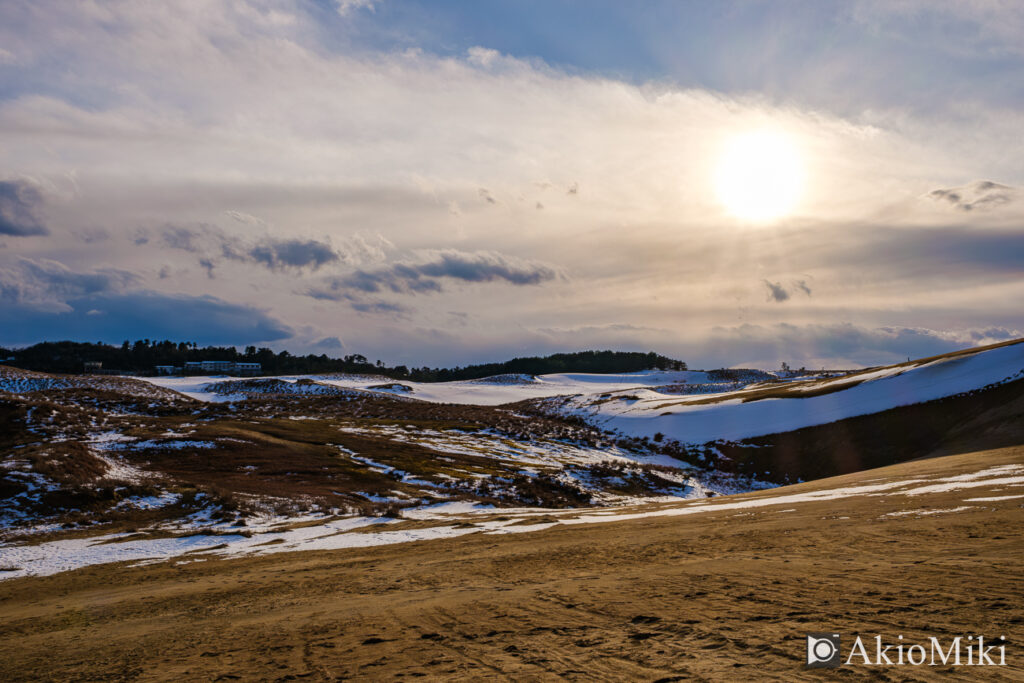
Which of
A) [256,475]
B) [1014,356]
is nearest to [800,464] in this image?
[1014,356]

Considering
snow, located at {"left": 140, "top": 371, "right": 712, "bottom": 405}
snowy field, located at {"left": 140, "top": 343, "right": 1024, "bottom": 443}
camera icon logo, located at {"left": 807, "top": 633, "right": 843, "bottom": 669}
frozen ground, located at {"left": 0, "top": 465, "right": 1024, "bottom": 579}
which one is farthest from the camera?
snow, located at {"left": 140, "top": 371, "right": 712, "bottom": 405}

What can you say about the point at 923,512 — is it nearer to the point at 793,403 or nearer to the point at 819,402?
the point at 819,402

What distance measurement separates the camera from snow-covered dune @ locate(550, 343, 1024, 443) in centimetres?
6431

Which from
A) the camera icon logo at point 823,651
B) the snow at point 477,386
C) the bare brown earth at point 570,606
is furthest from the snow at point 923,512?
the snow at point 477,386

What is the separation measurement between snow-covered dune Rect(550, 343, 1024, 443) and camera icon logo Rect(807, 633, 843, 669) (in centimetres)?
6468

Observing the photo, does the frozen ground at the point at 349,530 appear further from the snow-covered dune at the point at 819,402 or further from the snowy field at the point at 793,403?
the snowy field at the point at 793,403

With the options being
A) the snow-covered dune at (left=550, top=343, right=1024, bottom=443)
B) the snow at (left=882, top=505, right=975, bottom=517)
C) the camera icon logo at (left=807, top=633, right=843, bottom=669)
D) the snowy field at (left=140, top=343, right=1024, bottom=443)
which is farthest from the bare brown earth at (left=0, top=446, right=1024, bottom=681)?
the snowy field at (left=140, top=343, right=1024, bottom=443)

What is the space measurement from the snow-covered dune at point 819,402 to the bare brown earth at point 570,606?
167 feet

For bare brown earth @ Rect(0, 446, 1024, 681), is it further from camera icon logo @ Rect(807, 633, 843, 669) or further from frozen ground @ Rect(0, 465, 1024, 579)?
frozen ground @ Rect(0, 465, 1024, 579)

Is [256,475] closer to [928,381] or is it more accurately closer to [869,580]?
[869,580]

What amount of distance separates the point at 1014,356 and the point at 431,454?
200 feet

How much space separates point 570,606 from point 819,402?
71959 mm

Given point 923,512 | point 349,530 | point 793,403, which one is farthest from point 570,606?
point 793,403

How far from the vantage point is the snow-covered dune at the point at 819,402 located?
64.3 m
